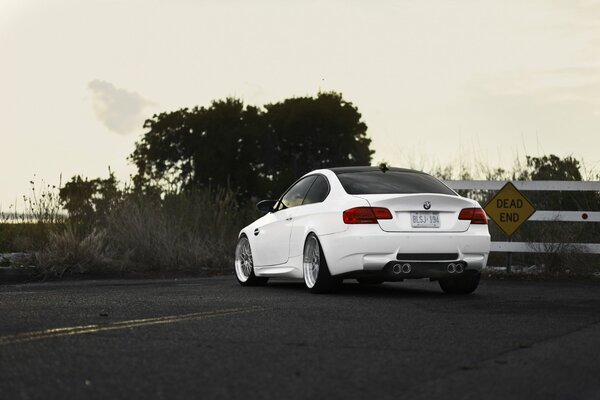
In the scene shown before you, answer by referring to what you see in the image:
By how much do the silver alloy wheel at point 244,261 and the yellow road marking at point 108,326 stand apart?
4571 mm

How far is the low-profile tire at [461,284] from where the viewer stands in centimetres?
1296

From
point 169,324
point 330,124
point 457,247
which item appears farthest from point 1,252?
point 330,124

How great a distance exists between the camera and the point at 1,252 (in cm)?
2180

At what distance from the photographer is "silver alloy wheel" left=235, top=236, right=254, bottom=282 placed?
48.7ft

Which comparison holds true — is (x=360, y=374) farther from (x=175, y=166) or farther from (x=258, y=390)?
(x=175, y=166)

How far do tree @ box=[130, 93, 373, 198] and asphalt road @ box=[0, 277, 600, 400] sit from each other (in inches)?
2178

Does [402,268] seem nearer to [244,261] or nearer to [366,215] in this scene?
[366,215]

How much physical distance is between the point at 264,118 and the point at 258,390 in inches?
2710

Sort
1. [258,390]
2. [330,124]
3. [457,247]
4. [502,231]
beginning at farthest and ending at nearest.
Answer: [330,124], [502,231], [457,247], [258,390]

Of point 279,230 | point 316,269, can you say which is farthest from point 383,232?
point 279,230

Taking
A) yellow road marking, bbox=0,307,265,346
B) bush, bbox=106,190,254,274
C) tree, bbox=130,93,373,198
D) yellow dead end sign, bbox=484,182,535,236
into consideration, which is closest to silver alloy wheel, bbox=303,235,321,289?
yellow road marking, bbox=0,307,265,346

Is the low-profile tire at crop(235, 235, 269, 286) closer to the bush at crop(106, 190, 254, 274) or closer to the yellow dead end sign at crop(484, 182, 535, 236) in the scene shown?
the yellow dead end sign at crop(484, 182, 535, 236)

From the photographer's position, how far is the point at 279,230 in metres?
13.8

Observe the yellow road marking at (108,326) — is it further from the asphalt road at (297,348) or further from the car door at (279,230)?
the car door at (279,230)
